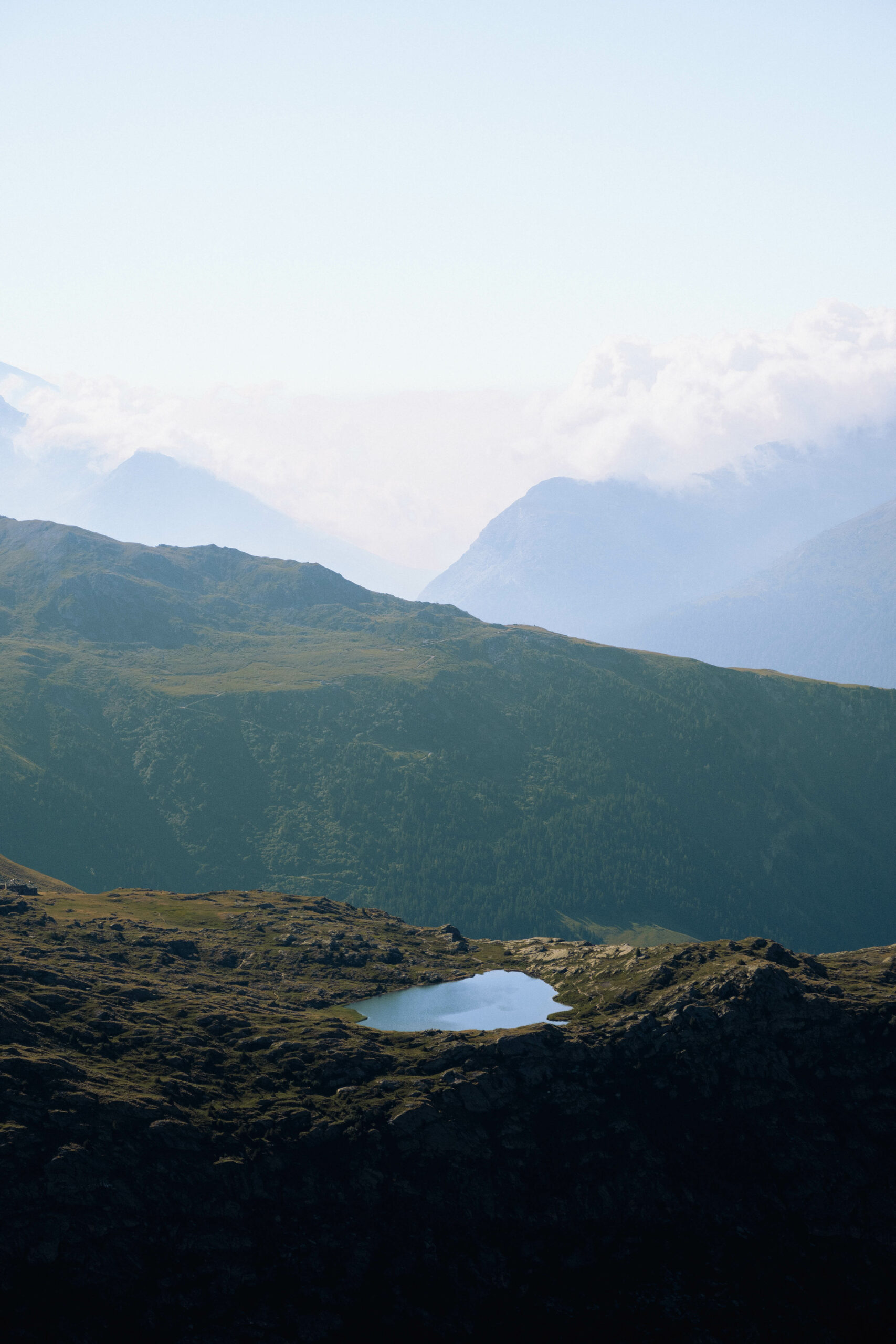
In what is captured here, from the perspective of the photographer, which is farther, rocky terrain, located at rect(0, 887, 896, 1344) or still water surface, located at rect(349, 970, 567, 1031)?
still water surface, located at rect(349, 970, 567, 1031)

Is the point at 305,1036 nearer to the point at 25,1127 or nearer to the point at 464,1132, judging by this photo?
the point at 464,1132

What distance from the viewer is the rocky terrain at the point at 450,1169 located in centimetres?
11000

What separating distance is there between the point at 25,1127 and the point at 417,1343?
49.4 meters

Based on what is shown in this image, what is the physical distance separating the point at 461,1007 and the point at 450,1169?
2156 inches

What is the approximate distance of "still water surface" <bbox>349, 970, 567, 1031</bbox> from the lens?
169500 mm

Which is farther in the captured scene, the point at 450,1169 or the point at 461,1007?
the point at 461,1007

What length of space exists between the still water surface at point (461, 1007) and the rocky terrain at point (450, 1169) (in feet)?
33.0

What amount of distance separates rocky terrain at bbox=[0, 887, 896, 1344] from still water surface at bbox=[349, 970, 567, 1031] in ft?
33.0

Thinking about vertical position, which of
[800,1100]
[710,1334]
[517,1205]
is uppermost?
[800,1100]

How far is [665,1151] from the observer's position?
135 m

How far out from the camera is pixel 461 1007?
18212 centimetres

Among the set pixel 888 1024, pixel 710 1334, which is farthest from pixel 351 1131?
pixel 888 1024

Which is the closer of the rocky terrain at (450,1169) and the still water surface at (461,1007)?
the rocky terrain at (450,1169)

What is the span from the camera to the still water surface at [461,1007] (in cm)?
16950
